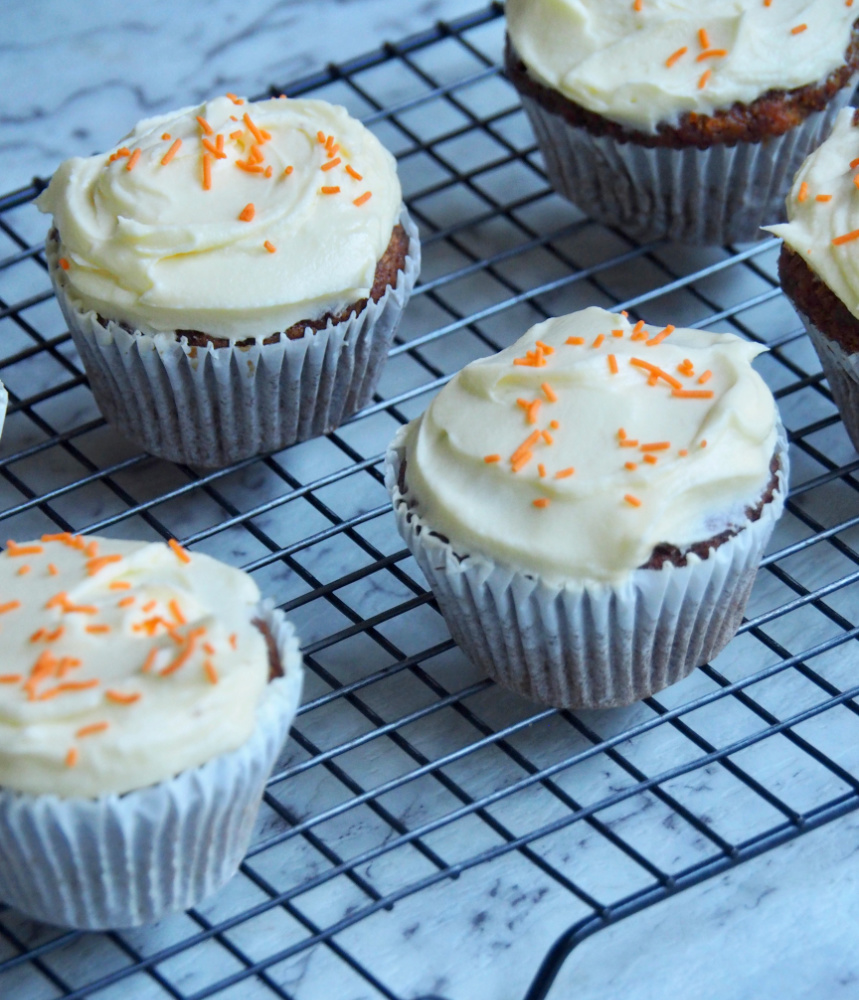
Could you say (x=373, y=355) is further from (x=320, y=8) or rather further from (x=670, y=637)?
(x=320, y=8)

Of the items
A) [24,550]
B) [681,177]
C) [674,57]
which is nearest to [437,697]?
[24,550]

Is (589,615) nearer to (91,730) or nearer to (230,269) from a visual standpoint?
(91,730)

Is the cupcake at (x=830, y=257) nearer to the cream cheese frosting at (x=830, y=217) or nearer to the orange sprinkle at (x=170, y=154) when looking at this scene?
the cream cheese frosting at (x=830, y=217)

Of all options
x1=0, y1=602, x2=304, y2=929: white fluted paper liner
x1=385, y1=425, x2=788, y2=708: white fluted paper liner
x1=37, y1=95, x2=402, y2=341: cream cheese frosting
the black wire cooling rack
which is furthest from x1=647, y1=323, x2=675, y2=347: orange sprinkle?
x1=0, y1=602, x2=304, y2=929: white fluted paper liner

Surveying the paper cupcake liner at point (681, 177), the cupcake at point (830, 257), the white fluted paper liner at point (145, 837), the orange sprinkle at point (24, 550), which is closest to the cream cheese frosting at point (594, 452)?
the cupcake at point (830, 257)

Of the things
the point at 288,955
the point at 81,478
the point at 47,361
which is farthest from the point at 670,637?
the point at 47,361

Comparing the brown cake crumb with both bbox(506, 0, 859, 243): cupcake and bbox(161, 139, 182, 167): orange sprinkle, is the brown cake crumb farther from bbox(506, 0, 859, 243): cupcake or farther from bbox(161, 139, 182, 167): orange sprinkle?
bbox(161, 139, 182, 167): orange sprinkle
